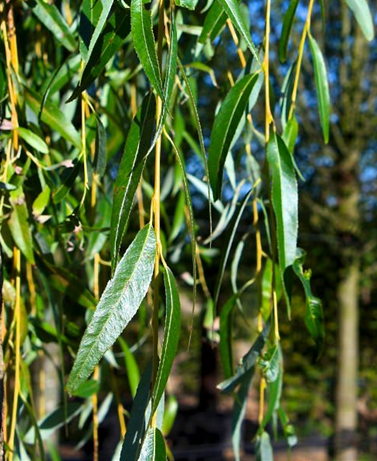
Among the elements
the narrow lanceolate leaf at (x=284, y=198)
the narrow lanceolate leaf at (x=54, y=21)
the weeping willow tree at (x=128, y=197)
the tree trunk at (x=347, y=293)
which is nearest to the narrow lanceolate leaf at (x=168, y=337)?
the weeping willow tree at (x=128, y=197)

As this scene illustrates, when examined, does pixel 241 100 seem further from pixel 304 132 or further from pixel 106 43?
pixel 304 132

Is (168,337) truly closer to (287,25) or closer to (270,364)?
(270,364)

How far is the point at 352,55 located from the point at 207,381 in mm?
2412

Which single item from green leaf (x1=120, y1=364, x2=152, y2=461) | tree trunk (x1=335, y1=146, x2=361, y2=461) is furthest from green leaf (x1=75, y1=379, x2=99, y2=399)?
A: tree trunk (x1=335, y1=146, x2=361, y2=461)

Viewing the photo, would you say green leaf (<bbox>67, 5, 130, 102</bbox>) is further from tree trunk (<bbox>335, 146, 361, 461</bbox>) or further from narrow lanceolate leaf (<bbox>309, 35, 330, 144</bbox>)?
tree trunk (<bbox>335, 146, 361, 461</bbox>)

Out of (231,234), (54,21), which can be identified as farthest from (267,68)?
(54,21)

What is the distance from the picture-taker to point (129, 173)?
46 centimetres

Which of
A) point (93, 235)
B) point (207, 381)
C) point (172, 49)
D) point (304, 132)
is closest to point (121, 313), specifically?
point (172, 49)

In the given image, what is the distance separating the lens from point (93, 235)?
734mm

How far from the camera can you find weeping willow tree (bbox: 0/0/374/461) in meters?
0.46

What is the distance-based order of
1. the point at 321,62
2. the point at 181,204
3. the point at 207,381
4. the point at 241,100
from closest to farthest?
the point at 241,100
the point at 321,62
the point at 181,204
the point at 207,381

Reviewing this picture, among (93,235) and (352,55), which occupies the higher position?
(352,55)

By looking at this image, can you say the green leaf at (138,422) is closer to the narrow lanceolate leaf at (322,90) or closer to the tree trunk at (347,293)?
the narrow lanceolate leaf at (322,90)

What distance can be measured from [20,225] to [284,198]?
244mm
